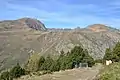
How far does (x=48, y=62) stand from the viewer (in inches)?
3499

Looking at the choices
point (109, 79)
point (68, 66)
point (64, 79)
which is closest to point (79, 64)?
point (68, 66)

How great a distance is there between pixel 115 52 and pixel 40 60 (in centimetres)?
Answer: 2546

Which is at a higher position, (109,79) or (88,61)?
(109,79)

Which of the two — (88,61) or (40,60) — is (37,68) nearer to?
(40,60)

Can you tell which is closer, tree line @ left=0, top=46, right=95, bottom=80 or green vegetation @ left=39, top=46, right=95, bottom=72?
tree line @ left=0, top=46, right=95, bottom=80

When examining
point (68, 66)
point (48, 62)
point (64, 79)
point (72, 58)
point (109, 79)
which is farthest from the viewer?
point (48, 62)

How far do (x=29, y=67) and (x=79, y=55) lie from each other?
18.7 meters

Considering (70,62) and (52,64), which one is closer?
(70,62)

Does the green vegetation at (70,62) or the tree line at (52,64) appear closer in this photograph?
the tree line at (52,64)

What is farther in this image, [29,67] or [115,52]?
[29,67]

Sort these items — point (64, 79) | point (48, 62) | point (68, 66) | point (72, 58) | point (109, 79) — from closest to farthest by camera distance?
1. point (109, 79)
2. point (64, 79)
3. point (68, 66)
4. point (72, 58)
5. point (48, 62)

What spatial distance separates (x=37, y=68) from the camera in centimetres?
8919

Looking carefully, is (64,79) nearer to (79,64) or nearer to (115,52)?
(79,64)

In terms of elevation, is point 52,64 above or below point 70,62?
below
